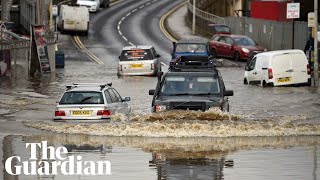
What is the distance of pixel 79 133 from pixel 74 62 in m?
36.7

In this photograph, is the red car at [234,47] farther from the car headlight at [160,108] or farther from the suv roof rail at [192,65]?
the car headlight at [160,108]

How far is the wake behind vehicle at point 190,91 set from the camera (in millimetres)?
28891

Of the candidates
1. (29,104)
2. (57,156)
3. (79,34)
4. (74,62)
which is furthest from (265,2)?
(57,156)

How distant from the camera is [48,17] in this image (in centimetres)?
5581

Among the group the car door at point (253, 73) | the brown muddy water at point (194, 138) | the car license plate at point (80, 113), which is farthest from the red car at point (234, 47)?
the car license plate at point (80, 113)

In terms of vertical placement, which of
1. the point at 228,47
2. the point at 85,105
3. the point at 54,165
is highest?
the point at 85,105

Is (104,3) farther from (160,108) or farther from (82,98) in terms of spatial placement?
(160,108)

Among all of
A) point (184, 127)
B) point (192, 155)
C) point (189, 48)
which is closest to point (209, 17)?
point (189, 48)

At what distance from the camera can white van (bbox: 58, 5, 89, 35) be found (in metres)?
78.6

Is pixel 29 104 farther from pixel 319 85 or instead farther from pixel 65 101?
pixel 319 85

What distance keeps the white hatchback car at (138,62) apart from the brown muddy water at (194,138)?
11.8 meters

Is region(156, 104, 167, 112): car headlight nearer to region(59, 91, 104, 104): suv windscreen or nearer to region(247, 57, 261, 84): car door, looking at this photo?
region(59, 91, 104, 104): suv windscreen

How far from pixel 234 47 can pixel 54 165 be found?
42.1 metres

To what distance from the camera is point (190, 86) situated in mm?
29953
